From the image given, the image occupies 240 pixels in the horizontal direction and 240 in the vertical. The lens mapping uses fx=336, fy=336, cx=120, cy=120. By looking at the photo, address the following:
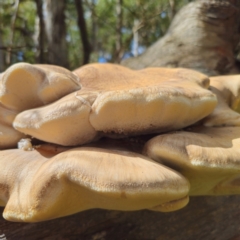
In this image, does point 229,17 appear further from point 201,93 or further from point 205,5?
point 201,93

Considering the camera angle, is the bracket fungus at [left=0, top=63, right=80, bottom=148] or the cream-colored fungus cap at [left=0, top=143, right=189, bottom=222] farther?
the bracket fungus at [left=0, top=63, right=80, bottom=148]

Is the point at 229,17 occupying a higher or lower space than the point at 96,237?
higher

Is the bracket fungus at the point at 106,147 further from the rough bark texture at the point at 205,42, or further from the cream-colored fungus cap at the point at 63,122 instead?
the rough bark texture at the point at 205,42

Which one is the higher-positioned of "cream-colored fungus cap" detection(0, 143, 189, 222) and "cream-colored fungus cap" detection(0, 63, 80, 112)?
"cream-colored fungus cap" detection(0, 63, 80, 112)

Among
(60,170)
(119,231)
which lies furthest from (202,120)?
(60,170)

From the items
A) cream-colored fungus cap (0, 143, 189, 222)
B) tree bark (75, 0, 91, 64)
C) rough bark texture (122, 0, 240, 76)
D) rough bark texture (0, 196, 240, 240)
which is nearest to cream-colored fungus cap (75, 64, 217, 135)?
cream-colored fungus cap (0, 143, 189, 222)

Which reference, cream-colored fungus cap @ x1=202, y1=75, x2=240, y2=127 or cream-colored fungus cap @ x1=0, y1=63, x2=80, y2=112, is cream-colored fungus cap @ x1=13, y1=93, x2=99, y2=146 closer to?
cream-colored fungus cap @ x1=0, y1=63, x2=80, y2=112
